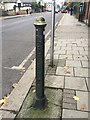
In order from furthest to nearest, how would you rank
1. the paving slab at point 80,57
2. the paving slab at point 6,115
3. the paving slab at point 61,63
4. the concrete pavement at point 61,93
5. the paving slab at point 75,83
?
the paving slab at point 80,57 < the paving slab at point 61,63 < the paving slab at point 75,83 < the concrete pavement at point 61,93 < the paving slab at point 6,115

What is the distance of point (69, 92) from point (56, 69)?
4.67 feet

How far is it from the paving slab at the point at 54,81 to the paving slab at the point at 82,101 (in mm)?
486

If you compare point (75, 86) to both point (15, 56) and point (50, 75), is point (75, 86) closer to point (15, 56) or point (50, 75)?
point (50, 75)

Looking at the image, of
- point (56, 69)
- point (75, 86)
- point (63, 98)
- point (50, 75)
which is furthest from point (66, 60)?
point (63, 98)

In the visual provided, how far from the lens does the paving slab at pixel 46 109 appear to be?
3340 mm

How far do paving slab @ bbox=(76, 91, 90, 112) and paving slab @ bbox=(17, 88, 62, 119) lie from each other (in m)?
0.34

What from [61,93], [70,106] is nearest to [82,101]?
[70,106]

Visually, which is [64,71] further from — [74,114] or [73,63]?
[74,114]

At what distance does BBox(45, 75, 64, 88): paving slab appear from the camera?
4.45m

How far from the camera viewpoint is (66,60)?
6.43m

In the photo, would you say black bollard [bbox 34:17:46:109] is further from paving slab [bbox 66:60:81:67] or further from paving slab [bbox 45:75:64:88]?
paving slab [bbox 66:60:81:67]

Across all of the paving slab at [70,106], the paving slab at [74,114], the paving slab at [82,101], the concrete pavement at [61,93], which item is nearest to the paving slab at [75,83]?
the concrete pavement at [61,93]

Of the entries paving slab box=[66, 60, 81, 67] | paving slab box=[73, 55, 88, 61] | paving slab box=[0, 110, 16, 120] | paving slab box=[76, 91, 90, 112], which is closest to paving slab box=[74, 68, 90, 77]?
paving slab box=[66, 60, 81, 67]

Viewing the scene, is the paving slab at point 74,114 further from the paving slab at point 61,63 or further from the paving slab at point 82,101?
the paving slab at point 61,63
